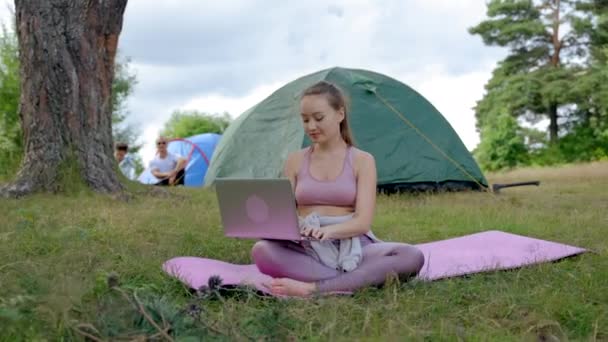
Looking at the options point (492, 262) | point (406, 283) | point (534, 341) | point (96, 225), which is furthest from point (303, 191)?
point (96, 225)

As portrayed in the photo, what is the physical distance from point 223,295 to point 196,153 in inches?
414

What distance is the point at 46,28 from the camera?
237 inches

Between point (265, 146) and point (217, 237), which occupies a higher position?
point (265, 146)

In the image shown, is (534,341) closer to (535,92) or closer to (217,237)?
(217,237)

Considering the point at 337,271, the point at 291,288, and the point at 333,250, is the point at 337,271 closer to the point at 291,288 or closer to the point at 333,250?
the point at 333,250

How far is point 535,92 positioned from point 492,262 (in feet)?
63.7

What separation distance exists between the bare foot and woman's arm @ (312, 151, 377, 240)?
0.67 ft

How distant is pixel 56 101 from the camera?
6062 mm

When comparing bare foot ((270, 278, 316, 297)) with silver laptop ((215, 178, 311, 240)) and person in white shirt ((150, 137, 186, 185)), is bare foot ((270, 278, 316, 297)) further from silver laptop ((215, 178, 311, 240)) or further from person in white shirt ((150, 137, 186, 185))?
A: person in white shirt ((150, 137, 186, 185))

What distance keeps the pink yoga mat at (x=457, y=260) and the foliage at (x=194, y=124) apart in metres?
26.0

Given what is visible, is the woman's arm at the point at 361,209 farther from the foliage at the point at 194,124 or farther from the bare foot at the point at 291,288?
the foliage at the point at 194,124

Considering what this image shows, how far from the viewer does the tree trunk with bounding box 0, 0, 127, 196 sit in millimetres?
5988

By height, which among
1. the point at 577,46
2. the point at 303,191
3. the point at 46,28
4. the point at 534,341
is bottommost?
the point at 534,341

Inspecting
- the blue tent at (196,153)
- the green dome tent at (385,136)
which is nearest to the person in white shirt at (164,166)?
the blue tent at (196,153)
